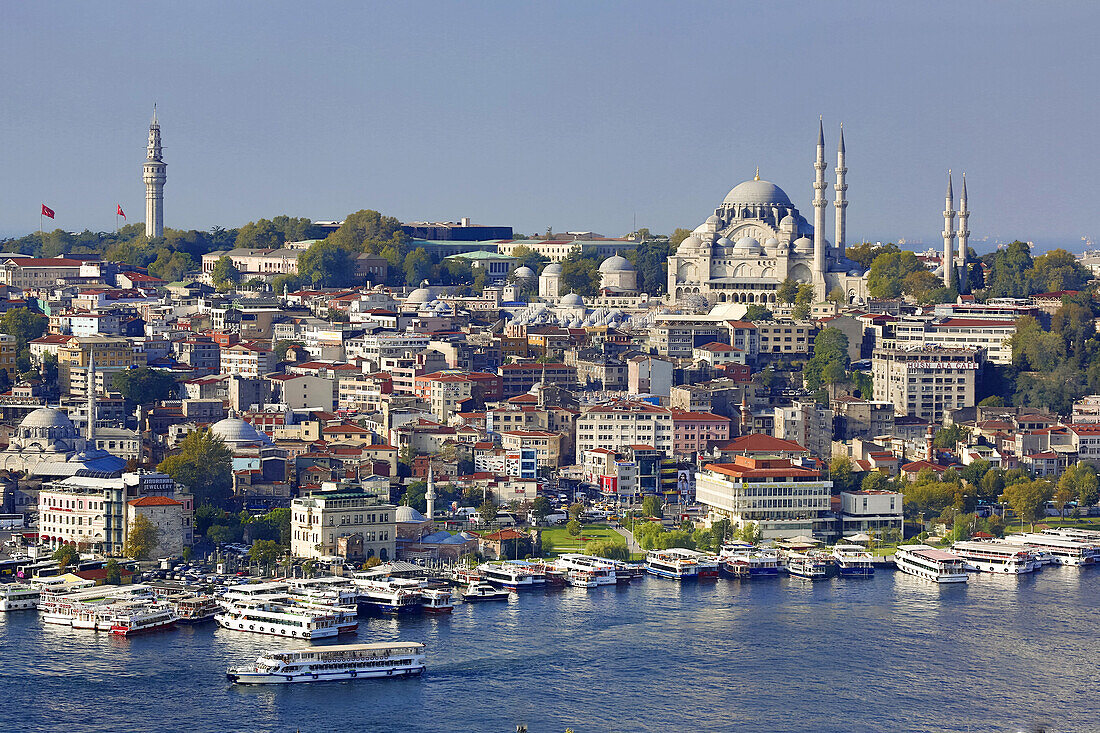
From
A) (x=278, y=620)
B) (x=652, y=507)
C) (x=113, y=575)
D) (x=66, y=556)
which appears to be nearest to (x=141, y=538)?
(x=66, y=556)

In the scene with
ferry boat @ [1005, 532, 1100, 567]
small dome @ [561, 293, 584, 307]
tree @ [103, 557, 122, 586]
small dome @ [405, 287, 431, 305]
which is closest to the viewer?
tree @ [103, 557, 122, 586]

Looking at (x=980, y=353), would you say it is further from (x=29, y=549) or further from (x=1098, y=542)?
(x=29, y=549)

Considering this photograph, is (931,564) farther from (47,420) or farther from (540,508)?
(47,420)

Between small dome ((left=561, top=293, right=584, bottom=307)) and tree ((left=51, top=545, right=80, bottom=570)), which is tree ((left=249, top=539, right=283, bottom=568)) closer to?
tree ((left=51, top=545, right=80, bottom=570))

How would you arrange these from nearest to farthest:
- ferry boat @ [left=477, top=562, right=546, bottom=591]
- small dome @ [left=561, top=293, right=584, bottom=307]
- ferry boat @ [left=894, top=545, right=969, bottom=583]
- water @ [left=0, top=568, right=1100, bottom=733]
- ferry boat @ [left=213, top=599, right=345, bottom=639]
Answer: water @ [left=0, top=568, right=1100, bottom=733] < ferry boat @ [left=213, top=599, right=345, bottom=639] < ferry boat @ [left=477, top=562, right=546, bottom=591] < ferry boat @ [left=894, top=545, right=969, bottom=583] < small dome @ [left=561, top=293, right=584, bottom=307]

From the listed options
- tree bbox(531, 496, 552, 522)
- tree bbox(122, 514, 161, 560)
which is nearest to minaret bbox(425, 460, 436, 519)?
tree bbox(531, 496, 552, 522)

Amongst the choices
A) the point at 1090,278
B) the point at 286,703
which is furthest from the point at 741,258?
the point at 286,703

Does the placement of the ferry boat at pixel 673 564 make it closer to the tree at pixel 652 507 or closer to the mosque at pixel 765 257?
the tree at pixel 652 507
